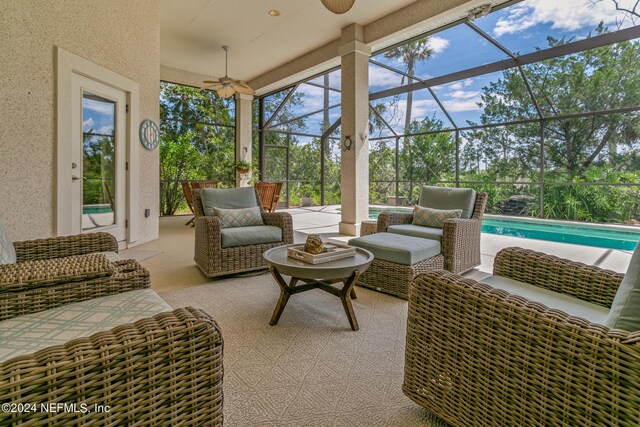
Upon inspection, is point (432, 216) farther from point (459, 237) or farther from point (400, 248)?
point (400, 248)

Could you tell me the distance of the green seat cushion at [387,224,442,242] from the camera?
3.26 meters

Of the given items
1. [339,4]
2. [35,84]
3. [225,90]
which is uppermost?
[225,90]

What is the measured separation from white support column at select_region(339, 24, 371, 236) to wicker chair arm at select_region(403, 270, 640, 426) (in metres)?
4.44

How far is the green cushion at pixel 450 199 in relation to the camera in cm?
363

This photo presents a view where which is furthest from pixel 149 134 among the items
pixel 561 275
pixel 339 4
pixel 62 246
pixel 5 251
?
pixel 561 275

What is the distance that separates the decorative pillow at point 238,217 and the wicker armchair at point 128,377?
2.59m

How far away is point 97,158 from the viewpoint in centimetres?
406

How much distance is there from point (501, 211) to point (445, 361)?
8.00m

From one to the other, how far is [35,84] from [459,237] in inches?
165

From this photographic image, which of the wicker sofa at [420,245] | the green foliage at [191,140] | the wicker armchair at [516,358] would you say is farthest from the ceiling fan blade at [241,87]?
the wicker armchair at [516,358]

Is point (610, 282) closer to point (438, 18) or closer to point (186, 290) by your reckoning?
point (186, 290)

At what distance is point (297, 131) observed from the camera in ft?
33.2

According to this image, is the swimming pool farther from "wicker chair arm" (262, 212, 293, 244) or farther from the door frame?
the door frame

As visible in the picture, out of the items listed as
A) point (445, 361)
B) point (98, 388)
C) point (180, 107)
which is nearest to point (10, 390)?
point (98, 388)
